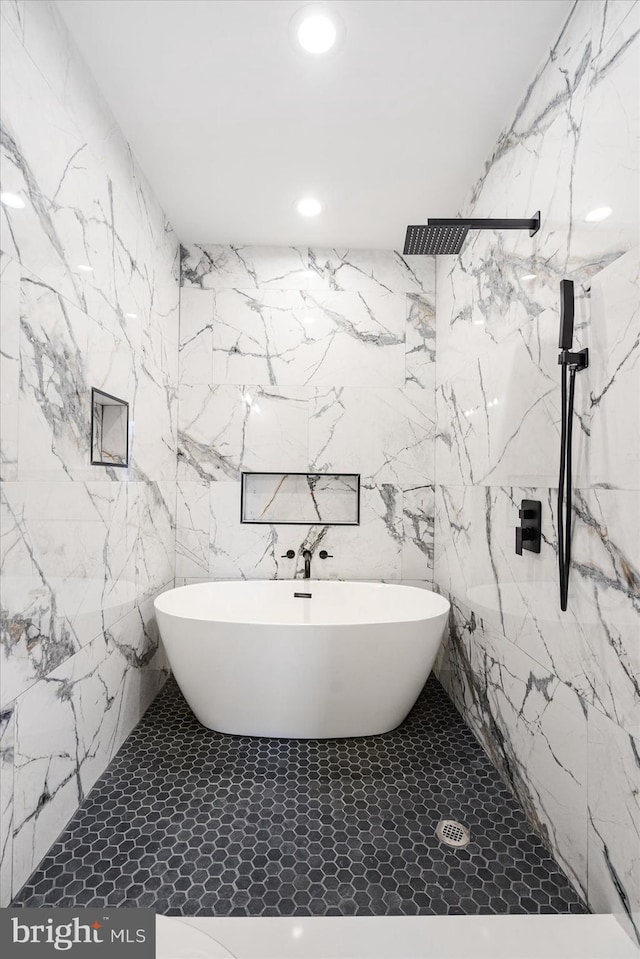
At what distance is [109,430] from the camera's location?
2105 mm

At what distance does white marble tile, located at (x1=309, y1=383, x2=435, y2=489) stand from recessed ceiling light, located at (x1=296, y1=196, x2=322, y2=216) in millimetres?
1022

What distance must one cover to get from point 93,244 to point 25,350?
2.24ft

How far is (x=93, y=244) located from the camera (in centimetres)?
186

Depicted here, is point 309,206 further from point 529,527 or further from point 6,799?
point 6,799

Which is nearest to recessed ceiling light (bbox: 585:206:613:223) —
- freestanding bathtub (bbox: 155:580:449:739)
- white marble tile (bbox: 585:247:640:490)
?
white marble tile (bbox: 585:247:640:490)

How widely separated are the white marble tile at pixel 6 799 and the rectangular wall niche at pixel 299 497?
1.91m

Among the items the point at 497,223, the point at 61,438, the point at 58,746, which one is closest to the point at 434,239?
the point at 497,223

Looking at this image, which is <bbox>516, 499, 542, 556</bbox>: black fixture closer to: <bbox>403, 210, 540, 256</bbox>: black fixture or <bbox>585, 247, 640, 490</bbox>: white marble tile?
<bbox>585, 247, 640, 490</bbox>: white marble tile

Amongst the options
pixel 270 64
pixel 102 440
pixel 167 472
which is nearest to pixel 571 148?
pixel 270 64

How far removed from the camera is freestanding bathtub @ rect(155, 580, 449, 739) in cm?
203

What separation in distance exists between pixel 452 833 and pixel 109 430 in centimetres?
201

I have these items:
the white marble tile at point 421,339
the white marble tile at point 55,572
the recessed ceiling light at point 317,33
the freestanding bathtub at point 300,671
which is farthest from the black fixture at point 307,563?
the recessed ceiling light at point 317,33

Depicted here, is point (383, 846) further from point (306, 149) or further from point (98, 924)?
point (306, 149)

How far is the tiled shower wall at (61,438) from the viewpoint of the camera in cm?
136
